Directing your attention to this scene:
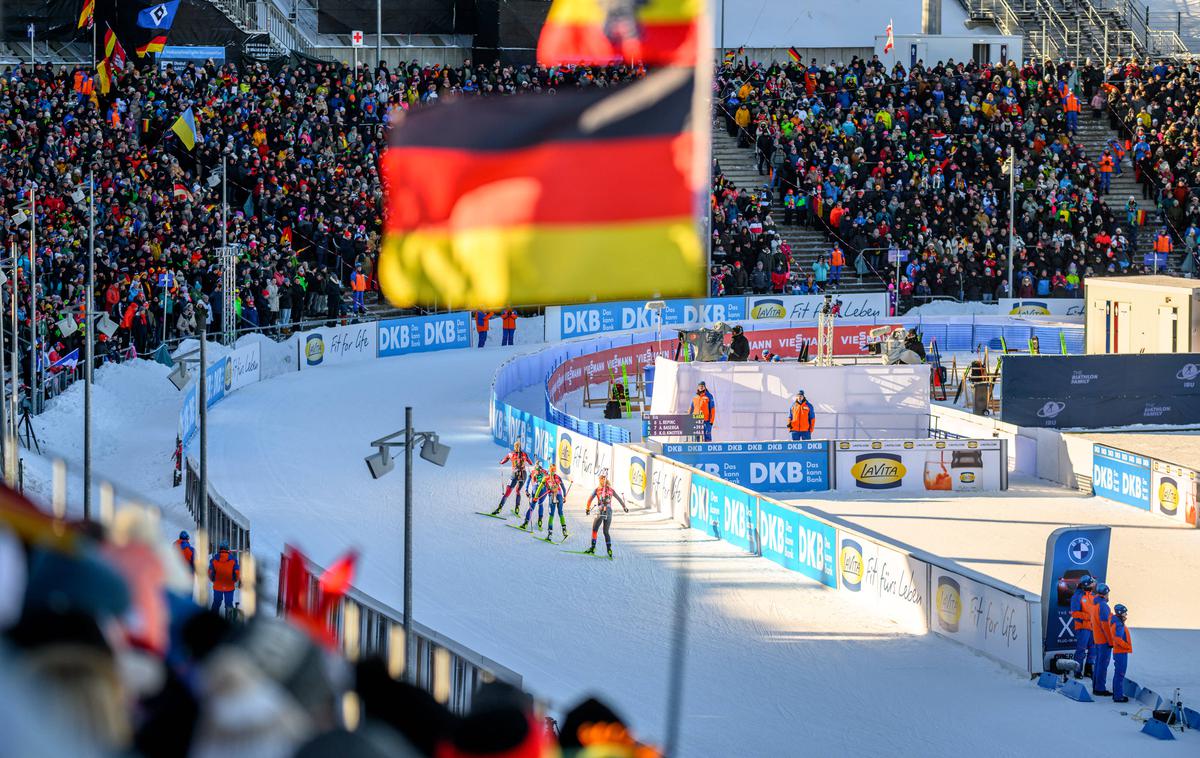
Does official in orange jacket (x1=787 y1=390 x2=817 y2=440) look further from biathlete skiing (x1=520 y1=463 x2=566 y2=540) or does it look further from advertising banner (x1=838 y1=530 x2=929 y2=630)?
advertising banner (x1=838 y1=530 x2=929 y2=630)

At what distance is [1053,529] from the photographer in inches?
901

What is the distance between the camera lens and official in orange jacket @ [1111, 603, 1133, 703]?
1522cm

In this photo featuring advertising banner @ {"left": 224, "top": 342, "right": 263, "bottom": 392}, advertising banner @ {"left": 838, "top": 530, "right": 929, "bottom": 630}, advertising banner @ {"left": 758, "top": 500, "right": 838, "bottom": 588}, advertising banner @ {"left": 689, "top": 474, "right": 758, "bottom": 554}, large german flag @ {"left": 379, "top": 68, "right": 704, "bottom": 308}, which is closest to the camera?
large german flag @ {"left": 379, "top": 68, "right": 704, "bottom": 308}

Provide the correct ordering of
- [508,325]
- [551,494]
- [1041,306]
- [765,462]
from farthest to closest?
[1041,306], [508,325], [765,462], [551,494]

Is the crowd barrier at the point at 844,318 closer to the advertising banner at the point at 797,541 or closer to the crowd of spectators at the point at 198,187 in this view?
the crowd of spectators at the point at 198,187

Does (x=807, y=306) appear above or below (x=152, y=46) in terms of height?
below

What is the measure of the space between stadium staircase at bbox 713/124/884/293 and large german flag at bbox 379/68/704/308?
131ft

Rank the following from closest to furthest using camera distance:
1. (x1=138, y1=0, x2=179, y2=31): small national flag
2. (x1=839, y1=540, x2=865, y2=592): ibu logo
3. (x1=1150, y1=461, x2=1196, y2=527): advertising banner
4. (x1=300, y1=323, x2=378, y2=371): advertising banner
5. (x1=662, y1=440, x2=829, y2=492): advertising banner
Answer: (x1=839, y1=540, x2=865, y2=592): ibu logo
(x1=1150, y1=461, x2=1196, y2=527): advertising banner
(x1=662, y1=440, x2=829, y2=492): advertising banner
(x1=300, y1=323, x2=378, y2=371): advertising banner
(x1=138, y1=0, x2=179, y2=31): small national flag

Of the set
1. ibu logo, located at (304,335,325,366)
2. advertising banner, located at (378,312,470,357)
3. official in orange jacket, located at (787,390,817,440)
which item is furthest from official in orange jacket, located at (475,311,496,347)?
official in orange jacket, located at (787,390,817,440)

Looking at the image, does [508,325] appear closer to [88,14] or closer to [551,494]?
[88,14]

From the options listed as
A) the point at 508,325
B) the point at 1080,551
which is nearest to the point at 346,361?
the point at 508,325

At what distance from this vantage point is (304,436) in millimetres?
29031

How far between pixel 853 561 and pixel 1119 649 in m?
3.97

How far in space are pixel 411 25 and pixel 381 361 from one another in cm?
1816
